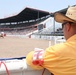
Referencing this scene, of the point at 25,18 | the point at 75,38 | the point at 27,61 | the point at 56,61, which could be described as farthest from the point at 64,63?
the point at 25,18

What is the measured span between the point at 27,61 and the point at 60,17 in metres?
0.55

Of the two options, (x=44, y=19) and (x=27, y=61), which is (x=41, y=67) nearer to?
(x=27, y=61)

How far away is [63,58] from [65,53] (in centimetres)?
5

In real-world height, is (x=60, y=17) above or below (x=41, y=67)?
above

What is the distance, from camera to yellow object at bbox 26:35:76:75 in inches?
76.8

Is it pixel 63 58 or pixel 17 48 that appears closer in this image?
pixel 63 58

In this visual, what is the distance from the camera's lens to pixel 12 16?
7175 cm

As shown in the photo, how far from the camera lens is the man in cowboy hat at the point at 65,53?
1.95m

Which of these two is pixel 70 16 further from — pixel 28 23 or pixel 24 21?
pixel 24 21

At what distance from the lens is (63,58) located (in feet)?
6.43

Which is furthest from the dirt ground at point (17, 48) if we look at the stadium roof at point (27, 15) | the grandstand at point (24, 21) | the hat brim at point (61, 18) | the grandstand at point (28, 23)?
the stadium roof at point (27, 15)

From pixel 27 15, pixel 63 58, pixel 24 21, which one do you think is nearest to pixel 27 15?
pixel 27 15

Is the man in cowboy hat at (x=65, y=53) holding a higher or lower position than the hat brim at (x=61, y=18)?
lower

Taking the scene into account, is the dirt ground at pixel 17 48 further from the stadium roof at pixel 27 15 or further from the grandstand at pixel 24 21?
the stadium roof at pixel 27 15
